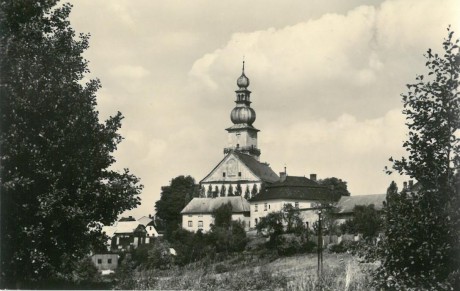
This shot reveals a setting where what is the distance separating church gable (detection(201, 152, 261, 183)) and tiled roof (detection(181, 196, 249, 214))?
860 cm

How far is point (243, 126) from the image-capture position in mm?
122875

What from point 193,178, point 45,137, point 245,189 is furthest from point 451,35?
point 193,178

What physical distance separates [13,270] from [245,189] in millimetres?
87866

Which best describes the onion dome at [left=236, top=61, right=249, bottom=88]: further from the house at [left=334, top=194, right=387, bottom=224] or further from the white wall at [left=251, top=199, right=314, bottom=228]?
the house at [left=334, top=194, right=387, bottom=224]

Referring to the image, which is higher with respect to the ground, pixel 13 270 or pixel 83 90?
pixel 83 90

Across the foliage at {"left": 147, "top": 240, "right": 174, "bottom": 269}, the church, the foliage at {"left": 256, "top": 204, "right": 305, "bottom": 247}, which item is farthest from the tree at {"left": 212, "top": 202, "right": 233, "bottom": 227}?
the foliage at {"left": 147, "top": 240, "right": 174, "bottom": 269}

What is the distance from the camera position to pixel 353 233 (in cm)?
6288

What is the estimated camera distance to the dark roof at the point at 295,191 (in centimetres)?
9400

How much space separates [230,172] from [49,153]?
Answer: 298ft

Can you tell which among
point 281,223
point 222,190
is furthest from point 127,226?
point 281,223

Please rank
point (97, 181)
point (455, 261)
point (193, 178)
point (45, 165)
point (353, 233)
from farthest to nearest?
point (193, 178) < point (353, 233) < point (97, 181) < point (45, 165) < point (455, 261)

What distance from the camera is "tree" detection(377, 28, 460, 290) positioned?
12.1 metres

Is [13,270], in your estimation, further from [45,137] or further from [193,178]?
[193,178]

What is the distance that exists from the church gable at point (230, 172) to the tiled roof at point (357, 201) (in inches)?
967
